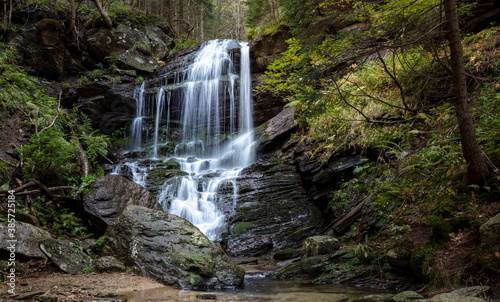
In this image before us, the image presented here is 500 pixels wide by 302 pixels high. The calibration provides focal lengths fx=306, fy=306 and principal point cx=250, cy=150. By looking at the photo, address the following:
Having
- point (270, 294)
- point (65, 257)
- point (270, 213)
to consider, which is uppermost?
point (270, 213)

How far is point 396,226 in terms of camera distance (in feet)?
16.3

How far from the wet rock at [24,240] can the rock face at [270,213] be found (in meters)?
4.60

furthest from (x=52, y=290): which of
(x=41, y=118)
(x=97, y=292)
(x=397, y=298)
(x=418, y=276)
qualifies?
(x=41, y=118)

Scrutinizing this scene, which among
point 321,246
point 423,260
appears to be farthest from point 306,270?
point 423,260

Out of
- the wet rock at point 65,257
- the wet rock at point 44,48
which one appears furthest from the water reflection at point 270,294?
the wet rock at point 44,48

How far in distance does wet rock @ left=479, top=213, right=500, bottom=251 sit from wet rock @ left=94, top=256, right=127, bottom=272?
5338mm

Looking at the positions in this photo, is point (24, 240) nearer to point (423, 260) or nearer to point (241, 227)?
point (241, 227)

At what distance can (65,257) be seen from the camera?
5.40 meters

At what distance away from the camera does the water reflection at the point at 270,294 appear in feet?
13.4

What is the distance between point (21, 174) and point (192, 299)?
678 cm

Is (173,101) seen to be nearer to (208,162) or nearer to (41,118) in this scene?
(208,162)

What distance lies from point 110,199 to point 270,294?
18.6 ft


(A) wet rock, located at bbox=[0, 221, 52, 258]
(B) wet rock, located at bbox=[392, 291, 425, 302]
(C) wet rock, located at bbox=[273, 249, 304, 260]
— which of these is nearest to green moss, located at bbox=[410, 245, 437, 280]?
(B) wet rock, located at bbox=[392, 291, 425, 302]

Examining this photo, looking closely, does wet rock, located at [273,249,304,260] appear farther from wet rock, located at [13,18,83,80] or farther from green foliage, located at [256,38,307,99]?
wet rock, located at [13,18,83,80]
